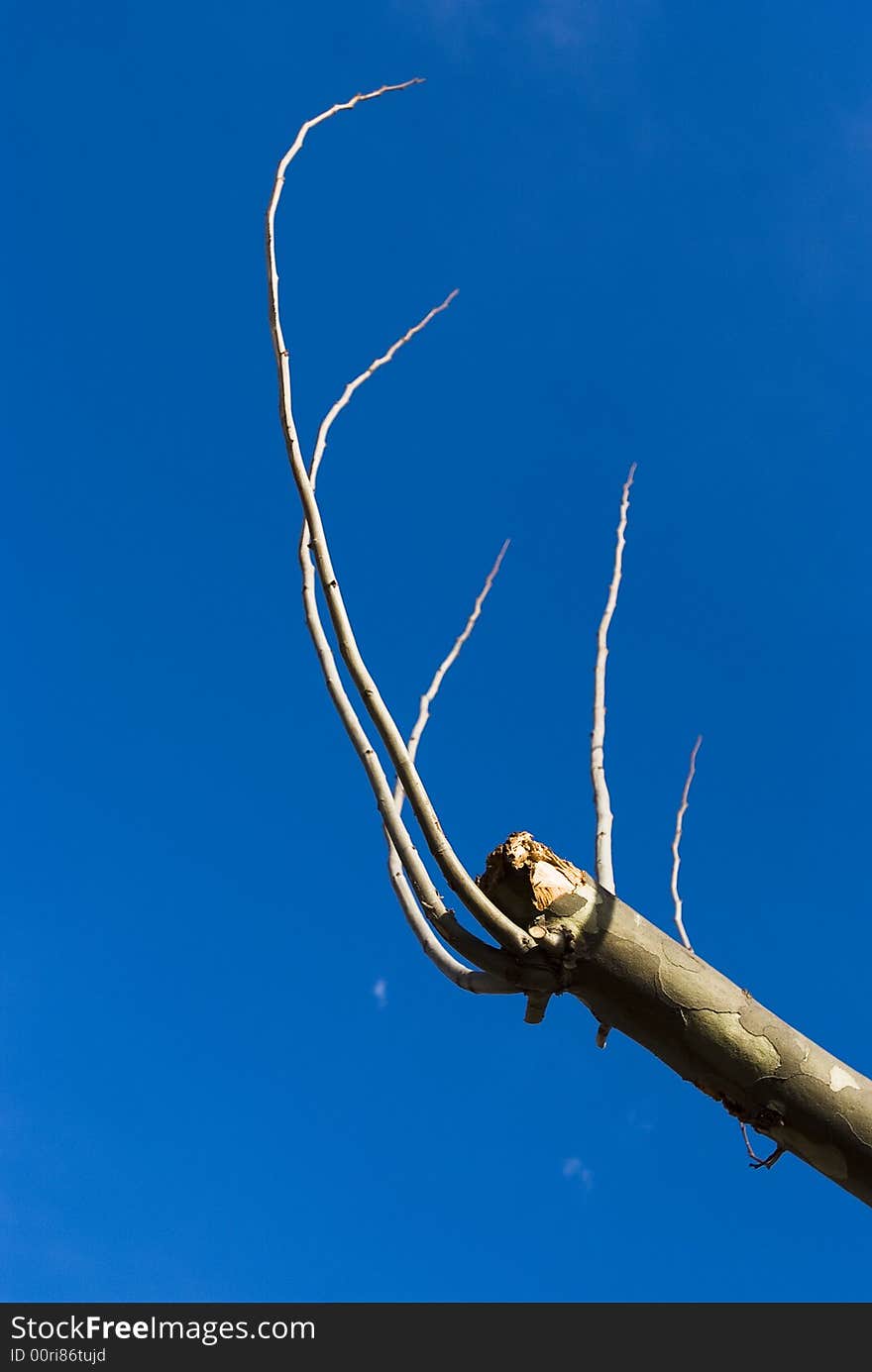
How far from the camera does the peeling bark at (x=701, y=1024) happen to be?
185 centimetres

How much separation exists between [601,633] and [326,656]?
96cm

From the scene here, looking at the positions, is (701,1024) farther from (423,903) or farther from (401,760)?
(401,760)

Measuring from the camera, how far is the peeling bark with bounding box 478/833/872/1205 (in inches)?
72.8

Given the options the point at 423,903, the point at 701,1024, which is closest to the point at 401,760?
the point at 423,903

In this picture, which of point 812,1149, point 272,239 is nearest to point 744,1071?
point 812,1149

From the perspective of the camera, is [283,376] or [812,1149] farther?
[283,376]

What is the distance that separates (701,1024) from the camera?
75.5 inches

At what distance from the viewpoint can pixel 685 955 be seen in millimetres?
2012

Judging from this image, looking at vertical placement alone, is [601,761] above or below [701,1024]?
above

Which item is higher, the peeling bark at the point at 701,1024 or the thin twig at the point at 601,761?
the thin twig at the point at 601,761

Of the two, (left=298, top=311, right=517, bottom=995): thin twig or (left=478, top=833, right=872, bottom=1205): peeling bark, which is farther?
(left=298, top=311, right=517, bottom=995): thin twig
